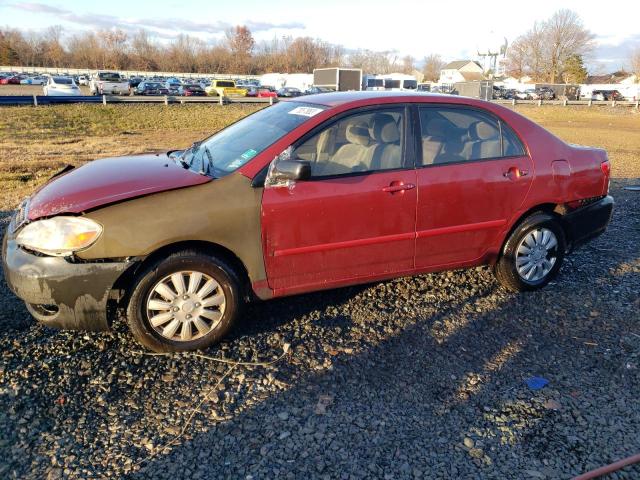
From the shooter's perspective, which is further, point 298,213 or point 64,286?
point 298,213

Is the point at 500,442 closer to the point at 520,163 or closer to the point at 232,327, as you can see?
the point at 232,327

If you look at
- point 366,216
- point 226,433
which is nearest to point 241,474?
point 226,433

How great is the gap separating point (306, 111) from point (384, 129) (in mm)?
621

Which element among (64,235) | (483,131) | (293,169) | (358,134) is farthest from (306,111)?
(64,235)

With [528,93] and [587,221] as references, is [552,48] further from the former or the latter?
[587,221]

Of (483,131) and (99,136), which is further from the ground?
(483,131)

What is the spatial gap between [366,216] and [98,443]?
223 cm

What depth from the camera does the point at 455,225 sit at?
4.18 meters

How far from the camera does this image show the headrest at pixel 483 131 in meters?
4.33

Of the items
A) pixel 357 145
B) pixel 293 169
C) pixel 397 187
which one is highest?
pixel 357 145

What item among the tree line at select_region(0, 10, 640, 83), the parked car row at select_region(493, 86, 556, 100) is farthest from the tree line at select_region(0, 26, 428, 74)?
the parked car row at select_region(493, 86, 556, 100)

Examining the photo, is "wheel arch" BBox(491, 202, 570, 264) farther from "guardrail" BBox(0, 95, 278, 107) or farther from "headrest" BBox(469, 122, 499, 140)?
"guardrail" BBox(0, 95, 278, 107)

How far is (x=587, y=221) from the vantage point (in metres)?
4.77

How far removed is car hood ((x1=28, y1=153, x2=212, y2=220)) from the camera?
3.31 meters
